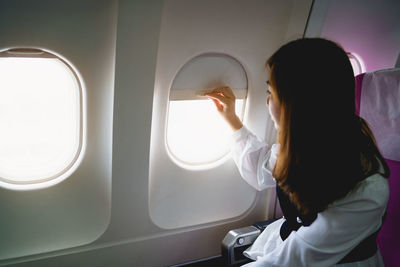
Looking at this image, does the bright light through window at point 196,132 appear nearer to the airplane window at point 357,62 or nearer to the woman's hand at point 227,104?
the woman's hand at point 227,104

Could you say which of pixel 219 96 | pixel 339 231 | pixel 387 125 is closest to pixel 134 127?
pixel 219 96

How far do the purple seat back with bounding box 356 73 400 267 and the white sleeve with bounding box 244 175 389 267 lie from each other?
24cm

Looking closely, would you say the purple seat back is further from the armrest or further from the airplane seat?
the armrest

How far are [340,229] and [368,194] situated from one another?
0.49ft

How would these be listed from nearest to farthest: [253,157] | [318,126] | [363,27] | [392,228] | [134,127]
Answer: [318,126]
[392,228]
[134,127]
[253,157]
[363,27]

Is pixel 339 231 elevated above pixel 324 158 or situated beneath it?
situated beneath

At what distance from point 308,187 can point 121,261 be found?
1.16 meters

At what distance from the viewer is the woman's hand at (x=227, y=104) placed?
173 cm

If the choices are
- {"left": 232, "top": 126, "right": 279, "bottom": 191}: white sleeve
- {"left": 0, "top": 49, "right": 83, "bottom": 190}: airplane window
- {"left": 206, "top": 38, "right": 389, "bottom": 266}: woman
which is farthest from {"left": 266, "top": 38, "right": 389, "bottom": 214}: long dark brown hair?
{"left": 0, "top": 49, "right": 83, "bottom": 190}: airplane window

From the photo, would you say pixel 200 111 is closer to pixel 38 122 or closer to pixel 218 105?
pixel 218 105

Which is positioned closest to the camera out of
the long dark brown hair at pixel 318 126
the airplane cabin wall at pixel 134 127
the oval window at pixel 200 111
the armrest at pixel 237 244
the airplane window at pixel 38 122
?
the long dark brown hair at pixel 318 126

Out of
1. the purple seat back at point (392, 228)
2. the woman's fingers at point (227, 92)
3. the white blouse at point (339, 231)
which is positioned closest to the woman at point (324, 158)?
the white blouse at point (339, 231)

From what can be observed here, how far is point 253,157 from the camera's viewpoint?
5.64 feet

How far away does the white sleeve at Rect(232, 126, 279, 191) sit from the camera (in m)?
1.69
